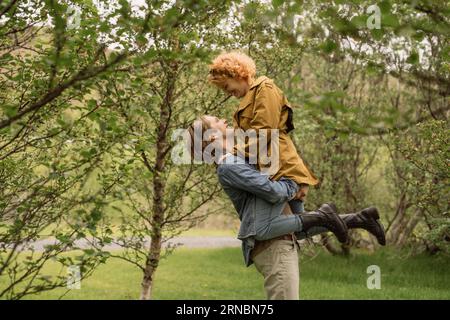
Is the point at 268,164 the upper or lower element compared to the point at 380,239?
upper

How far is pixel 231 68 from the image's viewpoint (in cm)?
391

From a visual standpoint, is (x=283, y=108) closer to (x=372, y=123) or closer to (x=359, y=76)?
(x=372, y=123)

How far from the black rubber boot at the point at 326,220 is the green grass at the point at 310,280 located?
19.5 ft

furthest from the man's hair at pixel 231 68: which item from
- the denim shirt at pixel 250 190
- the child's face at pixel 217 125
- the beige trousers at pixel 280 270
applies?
the beige trousers at pixel 280 270

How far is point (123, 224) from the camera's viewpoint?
6.24 meters

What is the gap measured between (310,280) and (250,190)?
8.54 meters

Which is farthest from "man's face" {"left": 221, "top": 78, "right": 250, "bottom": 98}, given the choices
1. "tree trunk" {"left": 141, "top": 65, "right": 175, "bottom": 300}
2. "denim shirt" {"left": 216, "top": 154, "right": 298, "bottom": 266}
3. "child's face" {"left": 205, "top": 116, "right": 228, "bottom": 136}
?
"tree trunk" {"left": 141, "top": 65, "right": 175, "bottom": 300}

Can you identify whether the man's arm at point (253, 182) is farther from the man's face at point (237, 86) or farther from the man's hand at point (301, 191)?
the man's face at point (237, 86)

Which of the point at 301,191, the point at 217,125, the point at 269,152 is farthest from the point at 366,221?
the point at 217,125

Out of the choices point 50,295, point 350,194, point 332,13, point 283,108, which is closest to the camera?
point 332,13

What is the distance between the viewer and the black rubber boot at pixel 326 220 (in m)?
3.81

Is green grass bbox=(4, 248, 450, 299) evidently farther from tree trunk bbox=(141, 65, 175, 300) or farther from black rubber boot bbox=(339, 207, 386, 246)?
black rubber boot bbox=(339, 207, 386, 246)
